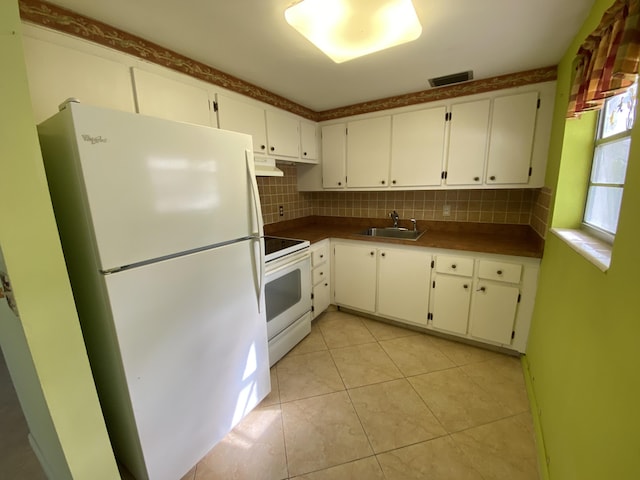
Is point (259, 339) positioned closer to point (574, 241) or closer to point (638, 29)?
point (574, 241)

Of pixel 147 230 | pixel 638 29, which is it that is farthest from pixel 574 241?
pixel 147 230

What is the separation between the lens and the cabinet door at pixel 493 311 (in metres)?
1.97

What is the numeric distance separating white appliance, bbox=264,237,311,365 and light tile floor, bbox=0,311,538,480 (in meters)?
0.17

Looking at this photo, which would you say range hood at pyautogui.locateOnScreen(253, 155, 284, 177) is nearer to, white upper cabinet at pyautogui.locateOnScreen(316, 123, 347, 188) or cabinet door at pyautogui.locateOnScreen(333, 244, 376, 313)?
white upper cabinet at pyautogui.locateOnScreen(316, 123, 347, 188)

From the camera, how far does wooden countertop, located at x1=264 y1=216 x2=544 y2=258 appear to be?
6.54ft

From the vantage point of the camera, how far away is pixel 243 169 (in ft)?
4.52

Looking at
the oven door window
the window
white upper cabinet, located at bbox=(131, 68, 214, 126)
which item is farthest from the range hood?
the window

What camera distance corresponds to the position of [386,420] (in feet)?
5.06

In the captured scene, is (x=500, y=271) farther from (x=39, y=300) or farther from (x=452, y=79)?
(x=39, y=300)

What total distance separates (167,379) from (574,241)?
1.97 meters

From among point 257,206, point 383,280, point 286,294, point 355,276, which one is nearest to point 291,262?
point 286,294

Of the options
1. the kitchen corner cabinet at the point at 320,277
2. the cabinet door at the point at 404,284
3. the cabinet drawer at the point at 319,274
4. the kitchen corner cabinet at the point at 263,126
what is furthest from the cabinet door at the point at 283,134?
the cabinet door at the point at 404,284

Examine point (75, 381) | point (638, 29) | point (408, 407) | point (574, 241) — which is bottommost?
point (408, 407)

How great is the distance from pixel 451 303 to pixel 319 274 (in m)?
1.20
